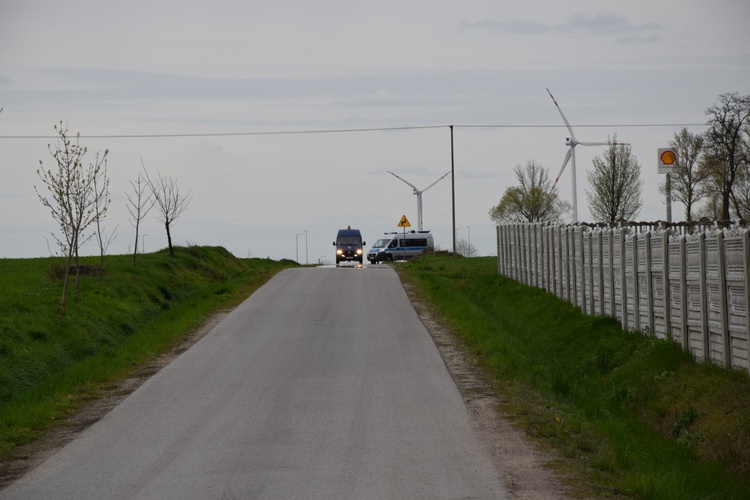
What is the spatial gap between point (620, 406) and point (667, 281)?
10.0ft

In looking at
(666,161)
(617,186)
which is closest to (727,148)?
(617,186)

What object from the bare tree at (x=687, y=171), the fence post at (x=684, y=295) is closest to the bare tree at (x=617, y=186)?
the bare tree at (x=687, y=171)

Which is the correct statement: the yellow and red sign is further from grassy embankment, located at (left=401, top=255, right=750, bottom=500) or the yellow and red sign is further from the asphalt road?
the asphalt road

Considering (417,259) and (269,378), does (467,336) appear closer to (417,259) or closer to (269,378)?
(269,378)

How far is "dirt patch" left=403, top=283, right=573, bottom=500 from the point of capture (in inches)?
317

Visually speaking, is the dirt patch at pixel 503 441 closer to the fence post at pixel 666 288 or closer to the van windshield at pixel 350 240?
the fence post at pixel 666 288

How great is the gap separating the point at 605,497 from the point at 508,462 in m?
1.39

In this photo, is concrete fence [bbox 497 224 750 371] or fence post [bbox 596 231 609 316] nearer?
concrete fence [bbox 497 224 750 371]

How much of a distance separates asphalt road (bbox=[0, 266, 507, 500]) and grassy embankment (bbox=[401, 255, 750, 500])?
0.90 m

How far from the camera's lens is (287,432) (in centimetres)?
1057

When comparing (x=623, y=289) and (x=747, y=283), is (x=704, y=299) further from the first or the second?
(x=623, y=289)

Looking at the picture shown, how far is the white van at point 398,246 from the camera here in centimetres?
6831

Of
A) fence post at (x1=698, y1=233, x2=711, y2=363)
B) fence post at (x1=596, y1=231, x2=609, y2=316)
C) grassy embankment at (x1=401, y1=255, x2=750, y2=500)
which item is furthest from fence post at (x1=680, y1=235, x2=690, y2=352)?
fence post at (x1=596, y1=231, x2=609, y2=316)

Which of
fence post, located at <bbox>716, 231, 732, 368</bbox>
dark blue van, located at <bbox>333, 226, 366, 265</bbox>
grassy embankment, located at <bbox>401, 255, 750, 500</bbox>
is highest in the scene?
dark blue van, located at <bbox>333, 226, 366, 265</bbox>
